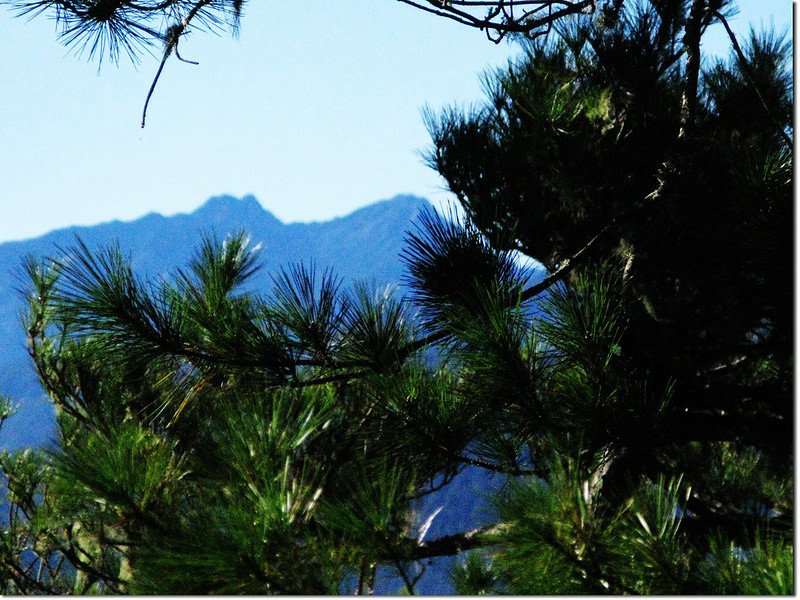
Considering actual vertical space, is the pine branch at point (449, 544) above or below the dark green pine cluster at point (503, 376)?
below

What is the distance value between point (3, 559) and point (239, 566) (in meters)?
0.54

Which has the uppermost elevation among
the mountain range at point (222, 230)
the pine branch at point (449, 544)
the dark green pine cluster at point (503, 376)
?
the mountain range at point (222, 230)

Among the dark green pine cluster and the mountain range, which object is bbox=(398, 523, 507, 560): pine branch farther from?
the mountain range

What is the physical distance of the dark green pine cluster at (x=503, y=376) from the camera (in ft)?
2.36

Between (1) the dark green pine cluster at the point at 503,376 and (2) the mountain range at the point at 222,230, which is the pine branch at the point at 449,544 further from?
(2) the mountain range at the point at 222,230

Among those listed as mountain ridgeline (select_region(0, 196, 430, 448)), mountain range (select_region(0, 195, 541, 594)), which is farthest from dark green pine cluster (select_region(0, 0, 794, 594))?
mountain ridgeline (select_region(0, 196, 430, 448))

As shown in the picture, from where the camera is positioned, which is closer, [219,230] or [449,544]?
[449,544]

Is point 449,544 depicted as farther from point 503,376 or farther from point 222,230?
point 222,230

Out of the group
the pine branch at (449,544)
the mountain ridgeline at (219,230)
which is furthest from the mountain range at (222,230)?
the pine branch at (449,544)

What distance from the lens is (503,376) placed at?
850 mm

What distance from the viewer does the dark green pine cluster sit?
0.72m

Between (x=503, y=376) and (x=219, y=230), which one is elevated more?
(x=219, y=230)

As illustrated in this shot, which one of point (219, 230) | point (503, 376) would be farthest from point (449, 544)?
point (219, 230)

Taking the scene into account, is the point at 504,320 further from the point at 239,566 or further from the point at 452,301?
the point at 239,566
